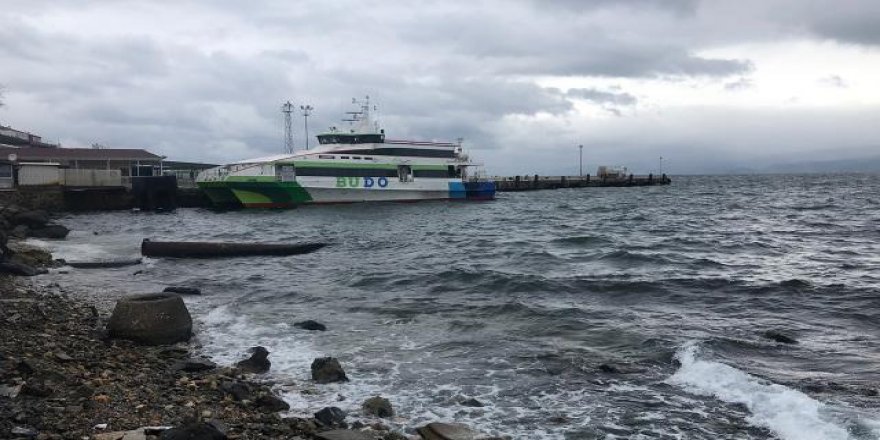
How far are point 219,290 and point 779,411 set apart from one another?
13214 millimetres

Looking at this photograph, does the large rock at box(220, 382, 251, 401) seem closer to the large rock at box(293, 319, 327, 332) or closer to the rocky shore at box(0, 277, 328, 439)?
the rocky shore at box(0, 277, 328, 439)

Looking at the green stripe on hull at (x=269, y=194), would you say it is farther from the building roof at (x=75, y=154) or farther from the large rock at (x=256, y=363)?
the large rock at (x=256, y=363)

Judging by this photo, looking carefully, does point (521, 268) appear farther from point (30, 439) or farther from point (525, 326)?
point (30, 439)

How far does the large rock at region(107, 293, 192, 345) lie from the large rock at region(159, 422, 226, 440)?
4.96 metres

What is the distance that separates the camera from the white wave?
7.22m

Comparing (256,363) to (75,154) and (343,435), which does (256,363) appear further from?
(75,154)

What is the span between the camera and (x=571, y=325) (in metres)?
12.4

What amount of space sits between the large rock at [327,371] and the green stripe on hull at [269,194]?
40555 mm

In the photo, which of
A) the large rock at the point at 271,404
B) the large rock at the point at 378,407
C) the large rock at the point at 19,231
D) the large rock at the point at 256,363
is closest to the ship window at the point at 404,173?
the large rock at the point at 19,231

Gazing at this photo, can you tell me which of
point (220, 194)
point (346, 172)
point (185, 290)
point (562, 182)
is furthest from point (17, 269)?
point (562, 182)

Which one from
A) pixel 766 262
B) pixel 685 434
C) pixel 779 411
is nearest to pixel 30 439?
pixel 685 434

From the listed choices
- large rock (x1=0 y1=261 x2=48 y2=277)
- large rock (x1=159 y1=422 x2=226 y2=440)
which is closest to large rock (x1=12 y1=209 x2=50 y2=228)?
large rock (x1=0 y1=261 x2=48 y2=277)

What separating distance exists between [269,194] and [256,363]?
41110 millimetres

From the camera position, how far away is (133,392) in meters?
7.52
